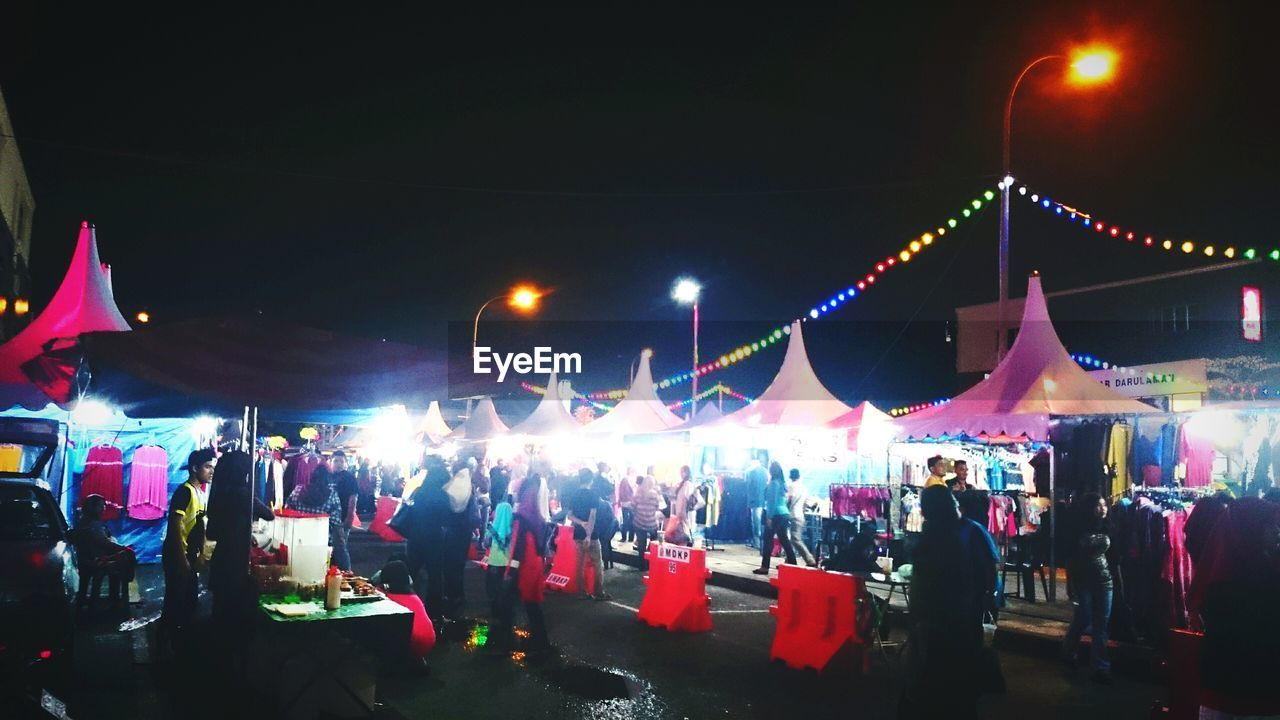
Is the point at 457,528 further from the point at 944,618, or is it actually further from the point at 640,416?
the point at 640,416

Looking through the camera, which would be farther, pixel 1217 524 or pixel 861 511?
pixel 861 511

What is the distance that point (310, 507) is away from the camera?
42.8 ft

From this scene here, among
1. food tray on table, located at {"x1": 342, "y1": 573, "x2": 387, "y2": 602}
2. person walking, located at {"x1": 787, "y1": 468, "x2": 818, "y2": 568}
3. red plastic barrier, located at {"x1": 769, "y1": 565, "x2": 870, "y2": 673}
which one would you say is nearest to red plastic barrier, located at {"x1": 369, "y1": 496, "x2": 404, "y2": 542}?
person walking, located at {"x1": 787, "y1": 468, "x2": 818, "y2": 568}

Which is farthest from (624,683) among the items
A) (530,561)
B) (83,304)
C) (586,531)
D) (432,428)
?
(432,428)

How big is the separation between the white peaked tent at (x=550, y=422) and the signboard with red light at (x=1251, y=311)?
640 inches

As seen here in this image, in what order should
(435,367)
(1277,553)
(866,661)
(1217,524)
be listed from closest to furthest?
(1277,553), (1217,524), (435,367), (866,661)

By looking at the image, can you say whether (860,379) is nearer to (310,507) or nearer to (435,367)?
(310,507)

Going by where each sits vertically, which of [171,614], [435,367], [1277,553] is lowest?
[171,614]

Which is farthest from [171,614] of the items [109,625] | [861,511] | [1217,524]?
[861,511]

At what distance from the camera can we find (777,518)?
15898 millimetres

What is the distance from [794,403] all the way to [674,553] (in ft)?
24.2

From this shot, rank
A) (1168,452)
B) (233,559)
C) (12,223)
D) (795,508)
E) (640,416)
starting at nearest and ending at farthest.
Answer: (233,559)
(1168,452)
(795,508)
(640,416)
(12,223)

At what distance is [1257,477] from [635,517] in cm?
1064

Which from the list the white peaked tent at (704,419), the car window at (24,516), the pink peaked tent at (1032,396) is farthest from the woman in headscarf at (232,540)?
the white peaked tent at (704,419)
